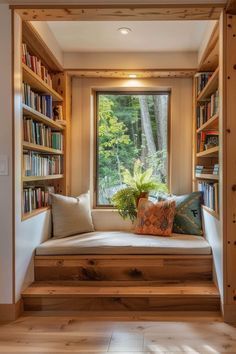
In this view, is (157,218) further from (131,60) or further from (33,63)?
(33,63)

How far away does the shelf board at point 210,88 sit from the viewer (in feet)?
9.48

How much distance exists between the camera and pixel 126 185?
3904 mm

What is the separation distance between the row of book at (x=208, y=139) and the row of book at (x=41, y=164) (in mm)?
1633

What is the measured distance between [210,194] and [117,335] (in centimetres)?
153

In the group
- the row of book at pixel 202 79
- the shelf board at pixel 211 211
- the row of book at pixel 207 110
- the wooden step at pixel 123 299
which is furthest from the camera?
the row of book at pixel 202 79

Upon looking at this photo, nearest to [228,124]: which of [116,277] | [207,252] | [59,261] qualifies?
[207,252]

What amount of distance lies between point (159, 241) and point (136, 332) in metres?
0.94

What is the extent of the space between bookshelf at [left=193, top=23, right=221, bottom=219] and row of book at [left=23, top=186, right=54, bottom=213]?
1628 millimetres

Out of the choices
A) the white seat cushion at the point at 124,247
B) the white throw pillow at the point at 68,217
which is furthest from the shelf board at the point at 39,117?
the white seat cushion at the point at 124,247

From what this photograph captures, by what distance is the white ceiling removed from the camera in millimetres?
2988

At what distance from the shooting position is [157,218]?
3.32 metres

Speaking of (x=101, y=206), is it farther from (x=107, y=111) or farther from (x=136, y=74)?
(x=136, y=74)

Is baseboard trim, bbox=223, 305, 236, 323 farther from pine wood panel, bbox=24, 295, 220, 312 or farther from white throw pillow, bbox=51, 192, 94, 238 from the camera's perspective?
white throw pillow, bbox=51, 192, 94, 238

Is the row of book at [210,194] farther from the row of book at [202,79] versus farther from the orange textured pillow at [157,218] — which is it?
the row of book at [202,79]
